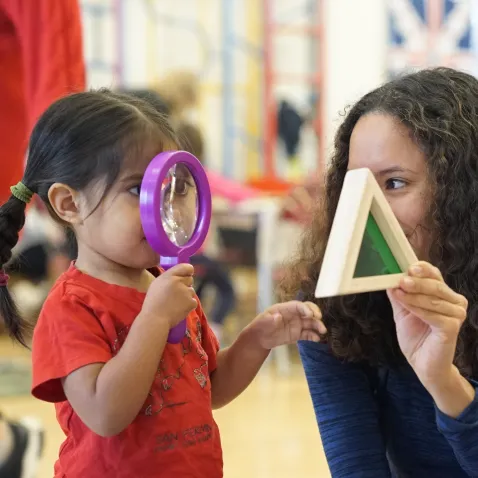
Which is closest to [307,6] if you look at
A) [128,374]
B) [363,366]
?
[363,366]

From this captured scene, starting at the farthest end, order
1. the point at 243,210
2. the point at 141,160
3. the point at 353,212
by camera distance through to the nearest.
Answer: the point at 243,210 → the point at 141,160 → the point at 353,212

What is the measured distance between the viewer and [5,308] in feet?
3.31

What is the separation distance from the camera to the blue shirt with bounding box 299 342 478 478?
1104 mm

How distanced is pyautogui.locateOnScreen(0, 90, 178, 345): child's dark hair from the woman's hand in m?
0.33

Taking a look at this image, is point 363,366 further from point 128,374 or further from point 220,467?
point 128,374

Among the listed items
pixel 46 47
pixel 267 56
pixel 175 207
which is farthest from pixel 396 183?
pixel 267 56

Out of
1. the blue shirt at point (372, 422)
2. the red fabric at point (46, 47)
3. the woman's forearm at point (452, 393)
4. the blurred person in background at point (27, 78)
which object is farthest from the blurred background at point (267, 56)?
the woman's forearm at point (452, 393)

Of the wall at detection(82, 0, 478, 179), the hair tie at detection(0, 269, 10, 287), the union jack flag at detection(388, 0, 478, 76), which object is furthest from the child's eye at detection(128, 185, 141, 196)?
the union jack flag at detection(388, 0, 478, 76)

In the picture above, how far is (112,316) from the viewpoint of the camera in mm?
882

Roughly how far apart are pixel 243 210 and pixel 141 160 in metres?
2.52

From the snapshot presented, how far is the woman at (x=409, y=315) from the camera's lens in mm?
911

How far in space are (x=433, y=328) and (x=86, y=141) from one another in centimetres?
44

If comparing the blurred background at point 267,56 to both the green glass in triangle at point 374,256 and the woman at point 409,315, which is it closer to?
the woman at point 409,315

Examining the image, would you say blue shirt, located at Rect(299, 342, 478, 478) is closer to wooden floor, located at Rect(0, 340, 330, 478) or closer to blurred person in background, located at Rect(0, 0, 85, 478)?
blurred person in background, located at Rect(0, 0, 85, 478)
